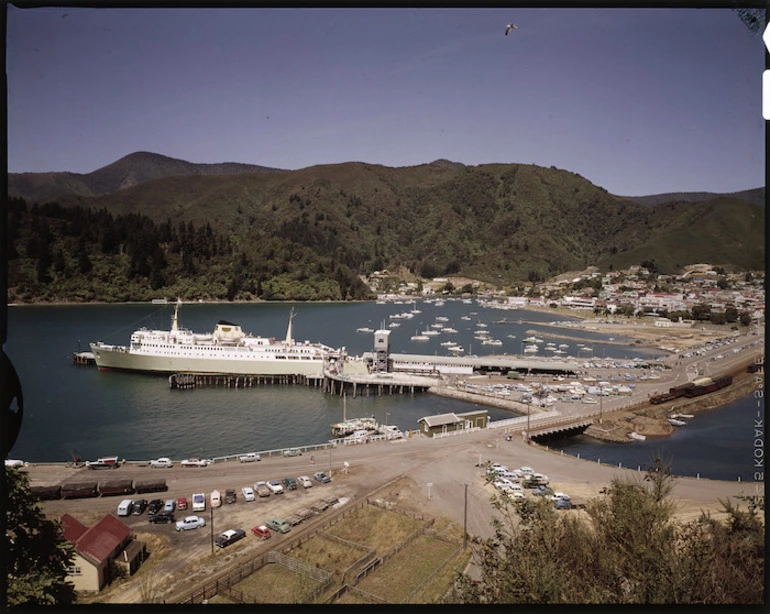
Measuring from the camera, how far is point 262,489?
7836mm

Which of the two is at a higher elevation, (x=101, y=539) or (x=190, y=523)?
(x=101, y=539)

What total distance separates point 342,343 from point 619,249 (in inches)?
2745

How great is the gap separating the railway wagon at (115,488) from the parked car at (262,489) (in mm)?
1857

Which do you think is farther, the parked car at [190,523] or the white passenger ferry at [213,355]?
the white passenger ferry at [213,355]

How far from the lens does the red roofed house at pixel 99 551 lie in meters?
5.18

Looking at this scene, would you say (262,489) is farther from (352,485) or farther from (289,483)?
(352,485)

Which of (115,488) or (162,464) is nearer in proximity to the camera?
(115,488)

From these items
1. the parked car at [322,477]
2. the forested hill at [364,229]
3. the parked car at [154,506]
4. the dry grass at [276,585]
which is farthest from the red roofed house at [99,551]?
the forested hill at [364,229]

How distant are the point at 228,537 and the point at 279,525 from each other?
639 mm

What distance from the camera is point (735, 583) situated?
10.8 feet

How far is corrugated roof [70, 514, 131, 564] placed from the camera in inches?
207

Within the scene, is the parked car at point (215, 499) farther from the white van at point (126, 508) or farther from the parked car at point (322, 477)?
the parked car at point (322, 477)

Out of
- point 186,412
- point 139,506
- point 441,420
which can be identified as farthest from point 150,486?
point 186,412

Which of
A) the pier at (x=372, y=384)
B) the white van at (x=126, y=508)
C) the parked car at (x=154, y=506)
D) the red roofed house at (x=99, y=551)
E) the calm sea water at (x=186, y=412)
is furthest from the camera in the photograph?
the pier at (x=372, y=384)
